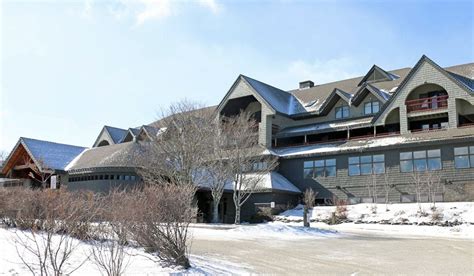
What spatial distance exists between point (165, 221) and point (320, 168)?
93.7ft

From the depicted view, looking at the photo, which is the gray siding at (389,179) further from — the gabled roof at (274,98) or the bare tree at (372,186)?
the gabled roof at (274,98)

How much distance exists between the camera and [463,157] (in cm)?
3058

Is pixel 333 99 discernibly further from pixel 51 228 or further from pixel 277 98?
pixel 51 228

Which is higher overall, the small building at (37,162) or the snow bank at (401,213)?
the small building at (37,162)

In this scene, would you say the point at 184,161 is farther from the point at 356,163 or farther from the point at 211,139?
the point at 356,163

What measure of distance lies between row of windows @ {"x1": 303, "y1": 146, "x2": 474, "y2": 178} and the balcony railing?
451cm

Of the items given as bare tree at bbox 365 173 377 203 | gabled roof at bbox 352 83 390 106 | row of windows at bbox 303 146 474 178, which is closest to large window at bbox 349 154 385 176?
row of windows at bbox 303 146 474 178

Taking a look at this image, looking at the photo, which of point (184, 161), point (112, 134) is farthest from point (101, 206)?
point (112, 134)

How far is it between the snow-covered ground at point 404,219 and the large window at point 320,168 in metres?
4.10

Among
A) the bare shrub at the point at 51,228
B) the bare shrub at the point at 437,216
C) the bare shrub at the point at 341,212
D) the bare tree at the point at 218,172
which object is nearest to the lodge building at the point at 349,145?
the bare shrub at the point at 341,212

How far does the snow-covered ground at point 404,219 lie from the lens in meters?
25.5

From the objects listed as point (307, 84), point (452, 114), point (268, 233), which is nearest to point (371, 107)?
point (452, 114)

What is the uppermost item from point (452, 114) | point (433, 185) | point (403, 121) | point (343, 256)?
point (452, 114)

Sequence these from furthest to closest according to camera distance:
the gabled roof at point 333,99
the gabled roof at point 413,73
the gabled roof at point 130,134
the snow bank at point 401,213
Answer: the gabled roof at point 130,134
the gabled roof at point 333,99
the gabled roof at point 413,73
the snow bank at point 401,213
